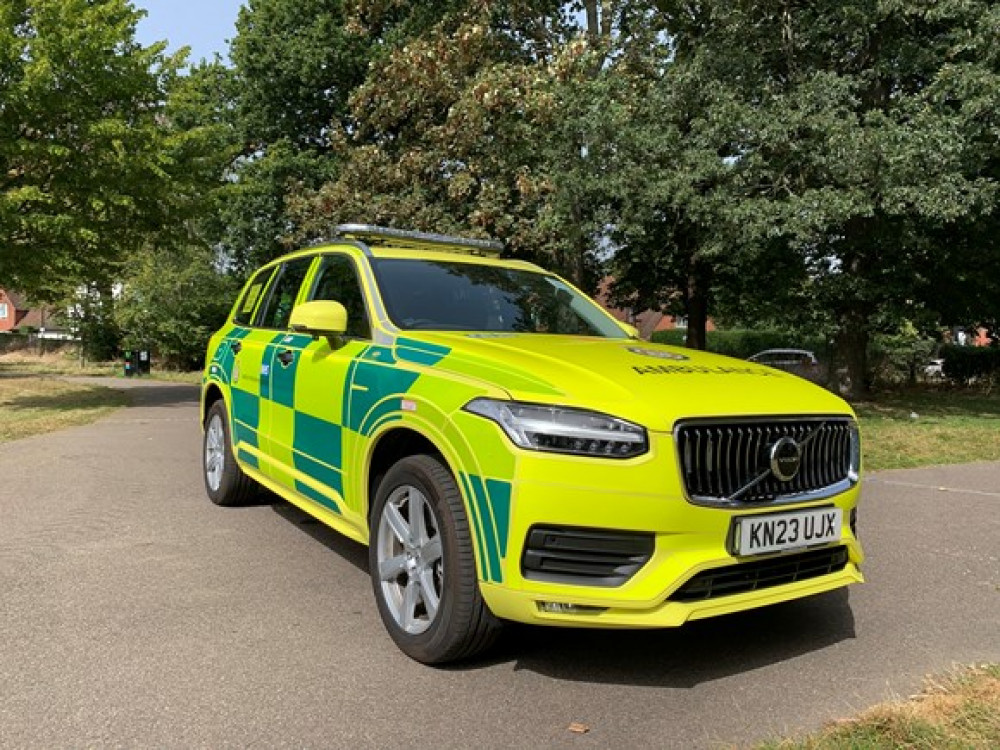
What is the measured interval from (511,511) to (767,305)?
2105cm

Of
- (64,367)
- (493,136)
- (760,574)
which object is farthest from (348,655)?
(64,367)

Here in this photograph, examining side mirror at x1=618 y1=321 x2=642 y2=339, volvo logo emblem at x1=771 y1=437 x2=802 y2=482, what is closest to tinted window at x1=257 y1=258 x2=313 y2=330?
side mirror at x1=618 y1=321 x2=642 y2=339

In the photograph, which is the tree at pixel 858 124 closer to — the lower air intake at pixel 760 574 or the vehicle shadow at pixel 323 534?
the vehicle shadow at pixel 323 534

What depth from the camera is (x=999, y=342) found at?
81.0 feet

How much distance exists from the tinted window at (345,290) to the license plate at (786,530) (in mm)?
2073

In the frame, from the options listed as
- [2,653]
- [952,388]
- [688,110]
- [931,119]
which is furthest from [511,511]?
[952,388]

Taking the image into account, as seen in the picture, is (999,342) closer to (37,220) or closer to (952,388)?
(952,388)

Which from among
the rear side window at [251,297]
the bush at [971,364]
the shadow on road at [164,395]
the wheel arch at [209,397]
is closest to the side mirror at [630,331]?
the rear side window at [251,297]

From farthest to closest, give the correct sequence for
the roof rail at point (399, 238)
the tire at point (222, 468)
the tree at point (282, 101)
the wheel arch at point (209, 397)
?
the tree at point (282, 101)
the wheel arch at point (209, 397)
the tire at point (222, 468)
the roof rail at point (399, 238)

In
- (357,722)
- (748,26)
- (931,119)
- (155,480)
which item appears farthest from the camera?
(748,26)

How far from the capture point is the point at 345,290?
4742mm

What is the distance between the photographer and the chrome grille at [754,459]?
3.16 metres

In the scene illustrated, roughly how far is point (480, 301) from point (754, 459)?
1932 millimetres

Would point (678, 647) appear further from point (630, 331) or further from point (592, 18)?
point (592, 18)
